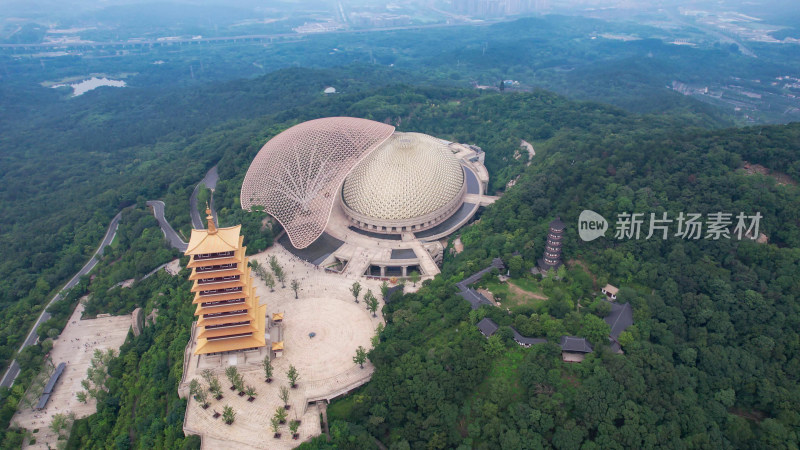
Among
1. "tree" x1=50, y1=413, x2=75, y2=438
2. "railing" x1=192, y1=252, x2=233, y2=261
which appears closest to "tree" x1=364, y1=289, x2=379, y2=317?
"railing" x1=192, y1=252, x2=233, y2=261

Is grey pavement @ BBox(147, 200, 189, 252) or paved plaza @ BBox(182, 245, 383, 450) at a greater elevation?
grey pavement @ BBox(147, 200, 189, 252)

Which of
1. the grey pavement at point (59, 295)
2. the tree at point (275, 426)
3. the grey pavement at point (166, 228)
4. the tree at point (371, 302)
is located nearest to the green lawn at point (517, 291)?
the tree at point (371, 302)

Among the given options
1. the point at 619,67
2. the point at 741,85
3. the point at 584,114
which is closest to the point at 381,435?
the point at 584,114

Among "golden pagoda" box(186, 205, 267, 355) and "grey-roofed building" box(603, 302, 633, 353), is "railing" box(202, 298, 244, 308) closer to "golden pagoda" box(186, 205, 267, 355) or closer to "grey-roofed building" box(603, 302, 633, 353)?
"golden pagoda" box(186, 205, 267, 355)

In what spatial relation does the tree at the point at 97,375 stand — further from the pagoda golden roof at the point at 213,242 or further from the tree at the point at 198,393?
the pagoda golden roof at the point at 213,242

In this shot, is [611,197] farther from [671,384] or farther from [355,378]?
[355,378]

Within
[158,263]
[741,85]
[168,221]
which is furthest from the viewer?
[741,85]
